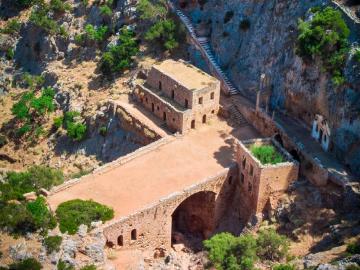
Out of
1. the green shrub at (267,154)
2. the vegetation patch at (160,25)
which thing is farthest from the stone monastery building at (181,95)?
the green shrub at (267,154)

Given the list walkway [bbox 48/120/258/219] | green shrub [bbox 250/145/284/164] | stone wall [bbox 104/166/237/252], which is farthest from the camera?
green shrub [bbox 250/145/284/164]

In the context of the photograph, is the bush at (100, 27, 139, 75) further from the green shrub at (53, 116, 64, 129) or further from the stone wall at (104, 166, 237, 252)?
the stone wall at (104, 166, 237, 252)

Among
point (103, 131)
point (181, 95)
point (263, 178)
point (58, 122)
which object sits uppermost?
point (181, 95)

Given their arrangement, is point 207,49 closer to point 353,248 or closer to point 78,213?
point 78,213

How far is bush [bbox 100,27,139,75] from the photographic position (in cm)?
8500

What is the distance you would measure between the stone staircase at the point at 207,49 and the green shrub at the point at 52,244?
29341mm

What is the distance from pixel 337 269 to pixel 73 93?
149 feet

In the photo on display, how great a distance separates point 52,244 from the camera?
57781 millimetres

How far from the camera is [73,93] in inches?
3403

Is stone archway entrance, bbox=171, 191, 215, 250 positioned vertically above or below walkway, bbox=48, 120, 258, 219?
below

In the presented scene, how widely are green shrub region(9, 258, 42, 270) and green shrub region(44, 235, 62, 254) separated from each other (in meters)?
1.90

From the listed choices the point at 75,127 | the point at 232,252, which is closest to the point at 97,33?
the point at 75,127

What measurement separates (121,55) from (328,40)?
2808 centimetres

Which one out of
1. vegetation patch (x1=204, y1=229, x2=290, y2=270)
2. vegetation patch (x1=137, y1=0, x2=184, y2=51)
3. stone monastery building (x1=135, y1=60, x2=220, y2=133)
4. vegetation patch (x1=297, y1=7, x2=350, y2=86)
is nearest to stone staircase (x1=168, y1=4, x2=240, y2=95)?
vegetation patch (x1=137, y1=0, x2=184, y2=51)
